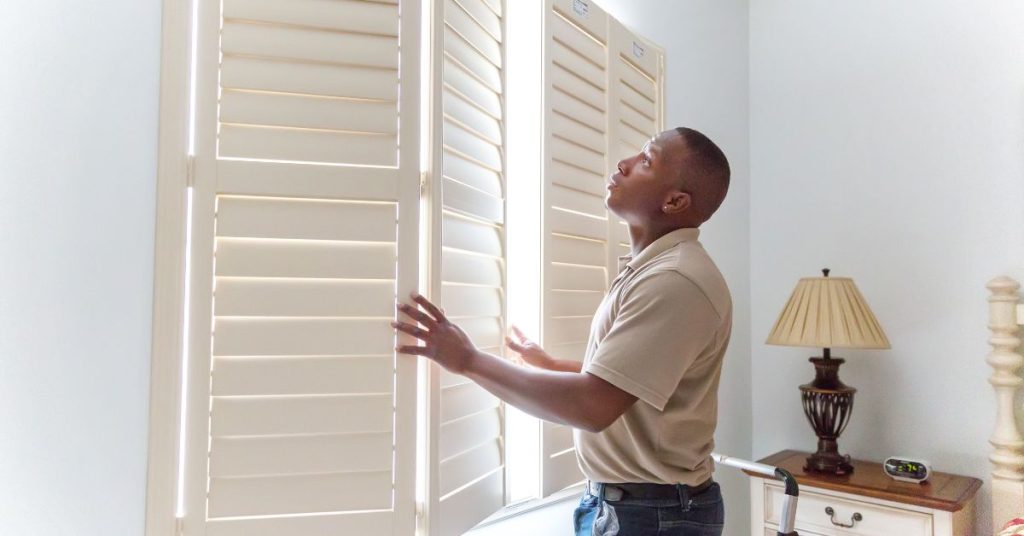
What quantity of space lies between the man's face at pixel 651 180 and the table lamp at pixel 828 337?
1.05 meters

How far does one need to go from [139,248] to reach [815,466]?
2.03m

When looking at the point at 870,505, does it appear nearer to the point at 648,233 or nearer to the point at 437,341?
the point at 648,233

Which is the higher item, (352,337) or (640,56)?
(640,56)

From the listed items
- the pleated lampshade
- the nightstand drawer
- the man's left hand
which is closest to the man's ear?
the man's left hand

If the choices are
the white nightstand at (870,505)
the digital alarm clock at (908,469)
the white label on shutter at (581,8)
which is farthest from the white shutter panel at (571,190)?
the digital alarm clock at (908,469)

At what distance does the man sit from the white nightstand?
946 millimetres

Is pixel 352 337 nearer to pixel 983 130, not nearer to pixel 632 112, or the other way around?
pixel 632 112

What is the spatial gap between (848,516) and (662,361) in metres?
1.33

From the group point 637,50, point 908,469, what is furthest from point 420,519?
point 908,469

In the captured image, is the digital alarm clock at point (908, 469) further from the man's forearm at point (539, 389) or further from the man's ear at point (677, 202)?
the man's forearm at point (539, 389)

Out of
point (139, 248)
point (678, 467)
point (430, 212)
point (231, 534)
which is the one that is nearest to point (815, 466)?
point (678, 467)

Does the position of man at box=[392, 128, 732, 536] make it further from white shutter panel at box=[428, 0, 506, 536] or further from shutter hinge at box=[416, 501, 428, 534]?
shutter hinge at box=[416, 501, 428, 534]

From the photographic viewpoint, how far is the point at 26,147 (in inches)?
37.1

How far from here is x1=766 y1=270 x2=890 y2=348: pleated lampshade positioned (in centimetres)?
209
